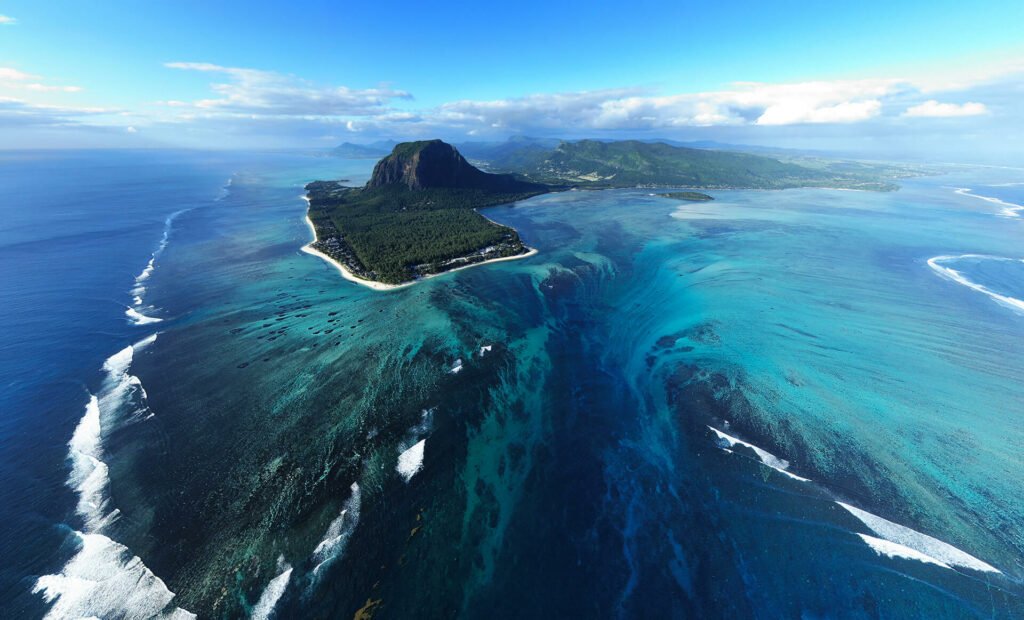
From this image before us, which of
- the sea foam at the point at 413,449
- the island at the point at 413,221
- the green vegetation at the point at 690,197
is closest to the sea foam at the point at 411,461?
the sea foam at the point at 413,449

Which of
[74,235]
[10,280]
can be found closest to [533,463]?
[10,280]

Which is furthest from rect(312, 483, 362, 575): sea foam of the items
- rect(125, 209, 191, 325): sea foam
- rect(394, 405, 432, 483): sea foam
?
rect(125, 209, 191, 325): sea foam

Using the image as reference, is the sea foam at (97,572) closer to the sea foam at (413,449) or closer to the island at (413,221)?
the sea foam at (413,449)

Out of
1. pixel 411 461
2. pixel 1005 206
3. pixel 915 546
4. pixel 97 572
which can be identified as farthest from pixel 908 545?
pixel 1005 206

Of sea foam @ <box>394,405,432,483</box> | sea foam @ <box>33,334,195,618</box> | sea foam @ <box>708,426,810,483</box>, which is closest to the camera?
sea foam @ <box>33,334,195,618</box>

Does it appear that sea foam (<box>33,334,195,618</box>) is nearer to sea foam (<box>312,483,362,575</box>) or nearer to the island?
sea foam (<box>312,483,362,575</box>)

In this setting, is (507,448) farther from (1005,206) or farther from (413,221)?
(1005,206)
